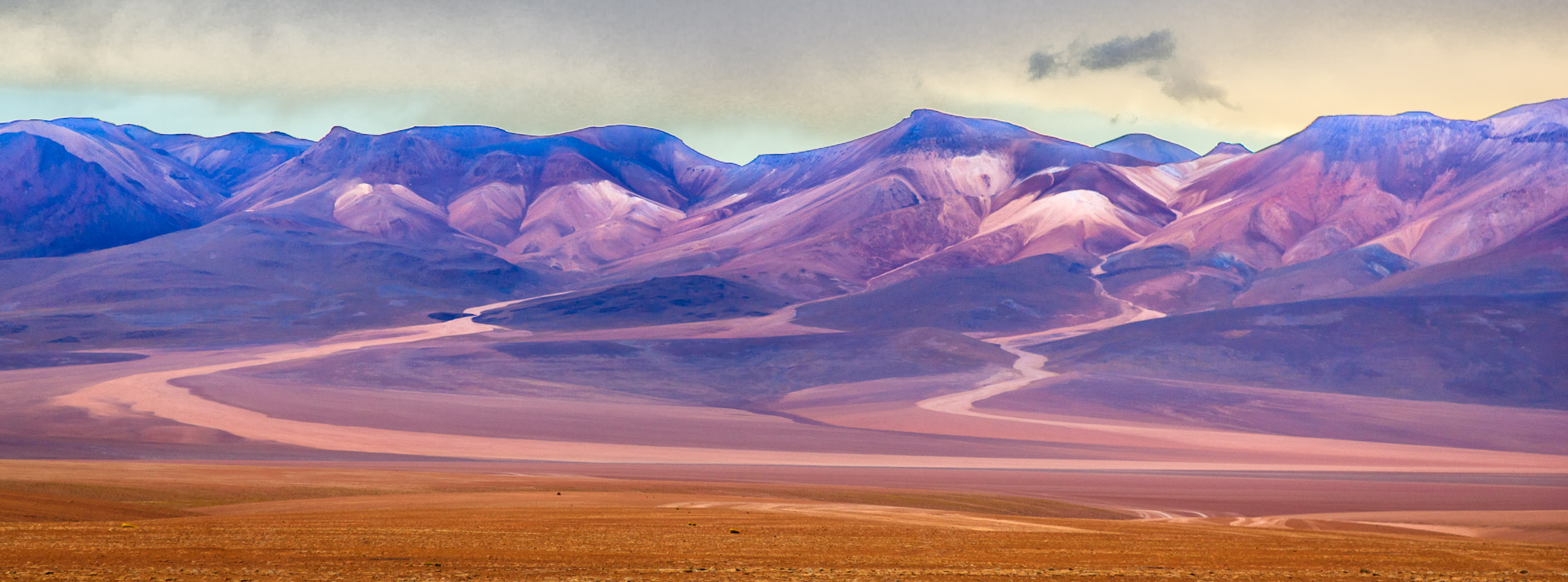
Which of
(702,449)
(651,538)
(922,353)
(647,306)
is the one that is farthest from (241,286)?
(651,538)

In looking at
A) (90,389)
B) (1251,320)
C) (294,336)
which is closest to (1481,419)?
(1251,320)

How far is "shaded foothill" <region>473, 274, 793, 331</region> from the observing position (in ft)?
447

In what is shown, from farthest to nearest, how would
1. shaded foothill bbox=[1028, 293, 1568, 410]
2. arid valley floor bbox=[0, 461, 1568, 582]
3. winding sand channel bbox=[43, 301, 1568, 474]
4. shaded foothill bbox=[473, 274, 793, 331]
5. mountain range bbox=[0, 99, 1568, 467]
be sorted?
shaded foothill bbox=[473, 274, 793, 331], mountain range bbox=[0, 99, 1568, 467], shaded foothill bbox=[1028, 293, 1568, 410], winding sand channel bbox=[43, 301, 1568, 474], arid valley floor bbox=[0, 461, 1568, 582]

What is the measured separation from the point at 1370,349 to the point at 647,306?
3019 inches

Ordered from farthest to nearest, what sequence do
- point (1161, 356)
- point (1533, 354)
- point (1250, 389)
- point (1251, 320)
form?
point (1251, 320)
point (1161, 356)
point (1533, 354)
point (1250, 389)

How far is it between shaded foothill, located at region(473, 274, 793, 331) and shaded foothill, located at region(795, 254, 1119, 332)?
8.21 metres

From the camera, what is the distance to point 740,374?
97.4 m

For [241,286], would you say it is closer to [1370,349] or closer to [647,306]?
[647,306]

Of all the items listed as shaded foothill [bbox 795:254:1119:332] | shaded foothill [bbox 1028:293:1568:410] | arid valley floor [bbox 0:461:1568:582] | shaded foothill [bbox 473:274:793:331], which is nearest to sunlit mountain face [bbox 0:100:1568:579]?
shaded foothill [bbox 1028:293:1568:410]

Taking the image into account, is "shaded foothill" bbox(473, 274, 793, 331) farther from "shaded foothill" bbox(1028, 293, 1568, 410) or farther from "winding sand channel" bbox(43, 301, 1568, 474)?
"winding sand channel" bbox(43, 301, 1568, 474)

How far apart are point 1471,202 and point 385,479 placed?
5628 inches

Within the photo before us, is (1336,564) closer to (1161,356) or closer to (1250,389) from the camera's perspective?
(1250,389)

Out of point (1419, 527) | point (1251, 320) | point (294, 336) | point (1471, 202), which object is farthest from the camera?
point (1471, 202)

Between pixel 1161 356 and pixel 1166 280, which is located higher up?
pixel 1166 280
